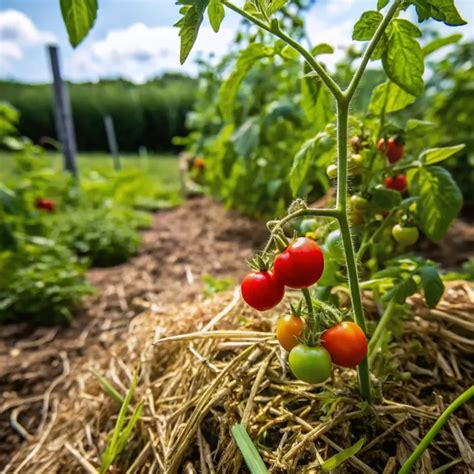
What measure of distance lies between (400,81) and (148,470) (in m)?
1.10

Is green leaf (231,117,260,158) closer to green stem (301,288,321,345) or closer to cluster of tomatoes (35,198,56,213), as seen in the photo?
green stem (301,288,321,345)

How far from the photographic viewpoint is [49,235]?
3479 millimetres

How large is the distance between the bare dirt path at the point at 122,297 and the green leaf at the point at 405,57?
3.79 feet

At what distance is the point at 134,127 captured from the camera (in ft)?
52.5

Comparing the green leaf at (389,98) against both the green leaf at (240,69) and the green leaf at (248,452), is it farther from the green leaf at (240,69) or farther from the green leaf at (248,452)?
the green leaf at (248,452)

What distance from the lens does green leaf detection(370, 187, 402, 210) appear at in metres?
1.20

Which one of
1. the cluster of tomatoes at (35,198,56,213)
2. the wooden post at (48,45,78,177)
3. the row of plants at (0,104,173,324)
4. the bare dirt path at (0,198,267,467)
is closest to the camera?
the bare dirt path at (0,198,267,467)

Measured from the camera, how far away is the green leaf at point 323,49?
1.25m

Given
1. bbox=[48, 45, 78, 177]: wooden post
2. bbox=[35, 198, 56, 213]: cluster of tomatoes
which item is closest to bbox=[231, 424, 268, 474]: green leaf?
bbox=[35, 198, 56, 213]: cluster of tomatoes

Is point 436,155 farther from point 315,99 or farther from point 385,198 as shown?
point 315,99

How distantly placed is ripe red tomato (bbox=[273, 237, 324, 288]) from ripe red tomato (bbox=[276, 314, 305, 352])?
0.09 m

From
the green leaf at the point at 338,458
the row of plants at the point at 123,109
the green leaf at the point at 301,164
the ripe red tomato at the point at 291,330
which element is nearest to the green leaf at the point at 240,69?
the green leaf at the point at 301,164

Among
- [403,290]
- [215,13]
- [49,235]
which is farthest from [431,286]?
[49,235]

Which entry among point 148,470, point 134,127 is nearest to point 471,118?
point 148,470
